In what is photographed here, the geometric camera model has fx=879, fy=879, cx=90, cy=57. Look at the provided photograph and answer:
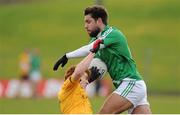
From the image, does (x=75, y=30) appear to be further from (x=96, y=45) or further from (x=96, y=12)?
(x=96, y=45)

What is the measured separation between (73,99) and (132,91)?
157cm

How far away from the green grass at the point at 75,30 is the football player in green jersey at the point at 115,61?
105ft

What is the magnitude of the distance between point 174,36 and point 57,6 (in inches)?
547

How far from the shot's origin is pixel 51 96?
31797mm

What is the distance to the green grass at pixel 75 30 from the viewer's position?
47.1m

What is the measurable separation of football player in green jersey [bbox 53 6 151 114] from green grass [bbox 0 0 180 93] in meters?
31.9

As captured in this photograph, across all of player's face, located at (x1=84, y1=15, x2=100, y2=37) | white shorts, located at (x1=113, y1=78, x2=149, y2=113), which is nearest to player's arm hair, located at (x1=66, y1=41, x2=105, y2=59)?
player's face, located at (x1=84, y1=15, x2=100, y2=37)

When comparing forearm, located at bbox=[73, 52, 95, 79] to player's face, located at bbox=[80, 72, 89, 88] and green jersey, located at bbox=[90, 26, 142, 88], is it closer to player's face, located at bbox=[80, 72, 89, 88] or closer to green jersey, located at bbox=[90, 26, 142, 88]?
player's face, located at bbox=[80, 72, 89, 88]

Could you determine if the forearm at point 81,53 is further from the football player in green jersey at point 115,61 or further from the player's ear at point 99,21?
the player's ear at point 99,21

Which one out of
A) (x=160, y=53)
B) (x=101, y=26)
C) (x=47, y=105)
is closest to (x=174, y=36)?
(x=160, y=53)

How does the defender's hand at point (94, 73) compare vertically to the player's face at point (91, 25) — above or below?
below

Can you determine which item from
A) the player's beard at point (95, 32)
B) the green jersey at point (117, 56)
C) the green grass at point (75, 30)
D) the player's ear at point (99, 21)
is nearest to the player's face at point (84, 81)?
the green jersey at point (117, 56)

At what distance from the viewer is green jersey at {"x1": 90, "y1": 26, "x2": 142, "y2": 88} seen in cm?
1158

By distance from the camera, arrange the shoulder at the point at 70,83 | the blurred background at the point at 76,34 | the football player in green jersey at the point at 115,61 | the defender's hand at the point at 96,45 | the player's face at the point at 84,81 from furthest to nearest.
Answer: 1. the blurred background at the point at 76,34
2. the football player in green jersey at the point at 115,61
3. the defender's hand at the point at 96,45
4. the player's face at the point at 84,81
5. the shoulder at the point at 70,83
